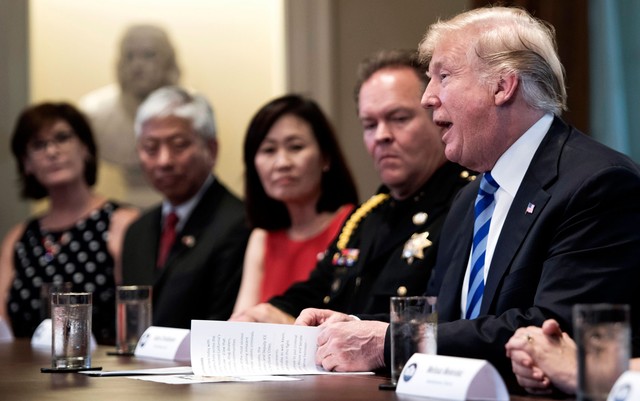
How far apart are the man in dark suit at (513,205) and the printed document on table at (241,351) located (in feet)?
0.29

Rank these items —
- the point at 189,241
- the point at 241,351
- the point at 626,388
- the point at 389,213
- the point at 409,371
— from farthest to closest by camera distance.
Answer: the point at 189,241
the point at 389,213
the point at 241,351
the point at 409,371
the point at 626,388

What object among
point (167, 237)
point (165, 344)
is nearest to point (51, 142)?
point (167, 237)

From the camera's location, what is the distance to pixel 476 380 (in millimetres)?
1971

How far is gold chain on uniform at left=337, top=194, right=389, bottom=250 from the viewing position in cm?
391

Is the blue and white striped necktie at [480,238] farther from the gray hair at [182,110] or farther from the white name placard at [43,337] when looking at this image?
the gray hair at [182,110]

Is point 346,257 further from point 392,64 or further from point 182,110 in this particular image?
point 182,110

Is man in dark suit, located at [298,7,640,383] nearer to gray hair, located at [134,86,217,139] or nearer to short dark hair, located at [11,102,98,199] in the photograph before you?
gray hair, located at [134,86,217,139]

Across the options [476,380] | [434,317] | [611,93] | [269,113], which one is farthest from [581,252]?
[611,93]

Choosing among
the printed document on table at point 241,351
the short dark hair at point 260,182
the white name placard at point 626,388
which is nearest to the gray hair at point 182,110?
the short dark hair at point 260,182

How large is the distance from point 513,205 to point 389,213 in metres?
1.07

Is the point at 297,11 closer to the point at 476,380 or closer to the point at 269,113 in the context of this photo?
the point at 269,113

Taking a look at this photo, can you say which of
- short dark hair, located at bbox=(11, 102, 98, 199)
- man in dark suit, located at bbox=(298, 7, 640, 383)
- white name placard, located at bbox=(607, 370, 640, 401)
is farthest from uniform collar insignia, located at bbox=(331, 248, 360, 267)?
short dark hair, located at bbox=(11, 102, 98, 199)

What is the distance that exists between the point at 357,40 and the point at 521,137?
350cm

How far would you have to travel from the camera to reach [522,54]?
285 centimetres
